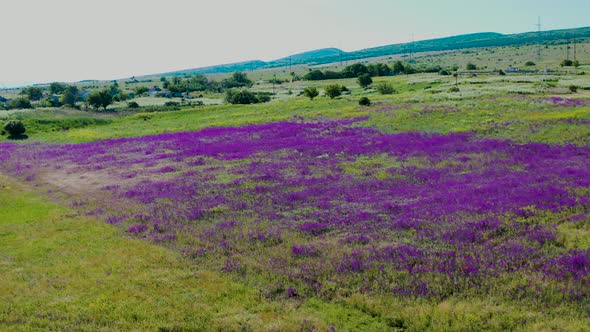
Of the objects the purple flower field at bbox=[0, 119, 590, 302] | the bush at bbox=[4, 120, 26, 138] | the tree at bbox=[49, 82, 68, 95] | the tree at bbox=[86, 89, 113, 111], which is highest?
the tree at bbox=[49, 82, 68, 95]

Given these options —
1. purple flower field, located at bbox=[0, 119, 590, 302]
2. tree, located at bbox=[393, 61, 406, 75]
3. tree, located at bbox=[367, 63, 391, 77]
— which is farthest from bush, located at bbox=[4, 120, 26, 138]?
tree, located at bbox=[393, 61, 406, 75]

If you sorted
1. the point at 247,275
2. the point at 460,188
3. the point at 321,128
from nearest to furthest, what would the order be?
the point at 247,275 → the point at 460,188 → the point at 321,128

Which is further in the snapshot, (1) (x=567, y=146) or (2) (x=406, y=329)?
(1) (x=567, y=146)

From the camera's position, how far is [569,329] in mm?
10734

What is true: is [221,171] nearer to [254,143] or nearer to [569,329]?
[254,143]

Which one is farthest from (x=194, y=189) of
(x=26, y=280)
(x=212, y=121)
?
(x=212, y=121)

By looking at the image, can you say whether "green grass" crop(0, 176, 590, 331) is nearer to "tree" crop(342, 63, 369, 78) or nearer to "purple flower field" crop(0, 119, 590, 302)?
"purple flower field" crop(0, 119, 590, 302)

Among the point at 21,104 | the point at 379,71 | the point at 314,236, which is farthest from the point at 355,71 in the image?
the point at 314,236

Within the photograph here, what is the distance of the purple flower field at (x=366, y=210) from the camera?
1434 cm

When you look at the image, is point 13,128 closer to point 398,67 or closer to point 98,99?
point 98,99

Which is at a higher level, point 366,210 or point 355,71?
point 355,71

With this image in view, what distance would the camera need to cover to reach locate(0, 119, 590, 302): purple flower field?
47.0 ft

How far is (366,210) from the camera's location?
22.1 metres

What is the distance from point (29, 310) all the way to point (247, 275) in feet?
23.1
